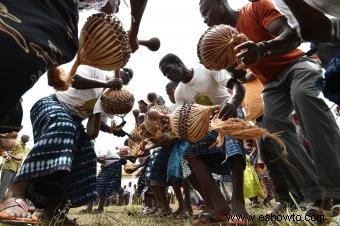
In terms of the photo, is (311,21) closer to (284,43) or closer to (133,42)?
(284,43)

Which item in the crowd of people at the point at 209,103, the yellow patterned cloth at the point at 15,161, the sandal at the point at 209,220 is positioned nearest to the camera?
the crowd of people at the point at 209,103

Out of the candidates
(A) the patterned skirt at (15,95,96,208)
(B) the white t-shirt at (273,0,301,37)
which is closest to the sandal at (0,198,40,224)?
(A) the patterned skirt at (15,95,96,208)

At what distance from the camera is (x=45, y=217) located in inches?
138

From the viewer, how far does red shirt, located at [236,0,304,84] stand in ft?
10.3

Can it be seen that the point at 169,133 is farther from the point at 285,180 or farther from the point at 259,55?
the point at 259,55

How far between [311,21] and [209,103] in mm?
2302

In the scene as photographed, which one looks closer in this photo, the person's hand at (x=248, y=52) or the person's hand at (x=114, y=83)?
the person's hand at (x=248, y=52)

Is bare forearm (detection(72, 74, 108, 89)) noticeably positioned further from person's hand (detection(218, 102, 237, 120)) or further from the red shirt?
the red shirt

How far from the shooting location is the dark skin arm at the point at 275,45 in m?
2.26

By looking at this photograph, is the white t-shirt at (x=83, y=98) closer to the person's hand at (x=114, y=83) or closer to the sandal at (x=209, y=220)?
the person's hand at (x=114, y=83)

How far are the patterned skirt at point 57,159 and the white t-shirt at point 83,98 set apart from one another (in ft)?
0.25

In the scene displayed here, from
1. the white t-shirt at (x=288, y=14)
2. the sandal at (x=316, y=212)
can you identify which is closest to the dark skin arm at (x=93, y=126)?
the white t-shirt at (x=288, y=14)

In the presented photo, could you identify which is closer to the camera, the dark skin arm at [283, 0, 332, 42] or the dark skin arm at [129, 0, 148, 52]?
the dark skin arm at [283, 0, 332, 42]

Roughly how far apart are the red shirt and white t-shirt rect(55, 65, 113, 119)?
4.93ft
